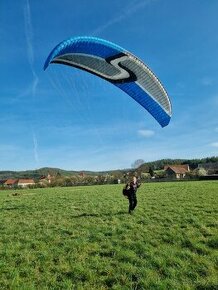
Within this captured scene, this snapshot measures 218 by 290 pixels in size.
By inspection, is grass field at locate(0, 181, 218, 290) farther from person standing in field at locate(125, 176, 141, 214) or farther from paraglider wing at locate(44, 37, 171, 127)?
paraglider wing at locate(44, 37, 171, 127)

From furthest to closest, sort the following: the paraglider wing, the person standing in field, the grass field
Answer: the person standing in field
the paraglider wing
the grass field

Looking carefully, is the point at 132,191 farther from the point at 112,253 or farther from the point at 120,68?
the point at 112,253

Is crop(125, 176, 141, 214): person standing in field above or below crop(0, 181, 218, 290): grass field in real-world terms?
above

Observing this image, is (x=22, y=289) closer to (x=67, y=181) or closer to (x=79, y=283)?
(x=79, y=283)

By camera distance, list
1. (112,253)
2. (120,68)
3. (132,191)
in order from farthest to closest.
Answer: (132,191)
(120,68)
(112,253)

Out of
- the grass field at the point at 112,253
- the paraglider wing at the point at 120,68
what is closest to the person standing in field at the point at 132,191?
the grass field at the point at 112,253

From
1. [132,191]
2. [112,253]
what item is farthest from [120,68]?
[112,253]

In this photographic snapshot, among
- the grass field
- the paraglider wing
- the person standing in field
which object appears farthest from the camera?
the person standing in field

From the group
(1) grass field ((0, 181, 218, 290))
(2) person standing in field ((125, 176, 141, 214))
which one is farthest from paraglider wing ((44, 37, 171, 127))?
(1) grass field ((0, 181, 218, 290))

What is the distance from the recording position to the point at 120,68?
1527 centimetres

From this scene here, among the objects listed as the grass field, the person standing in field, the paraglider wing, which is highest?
the paraglider wing

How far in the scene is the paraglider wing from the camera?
1341 centimetres

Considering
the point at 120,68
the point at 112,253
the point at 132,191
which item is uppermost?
the point at 120,68

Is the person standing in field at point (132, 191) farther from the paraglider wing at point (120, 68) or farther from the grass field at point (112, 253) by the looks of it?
the paraglider wing at point (120, 68)
